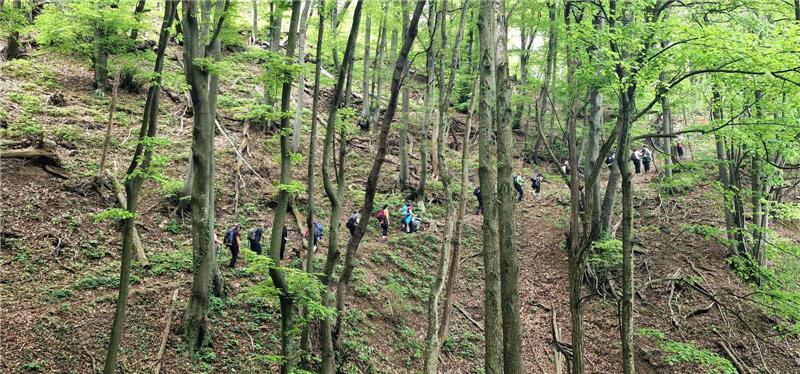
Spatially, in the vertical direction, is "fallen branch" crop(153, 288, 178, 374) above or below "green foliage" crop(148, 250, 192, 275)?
below

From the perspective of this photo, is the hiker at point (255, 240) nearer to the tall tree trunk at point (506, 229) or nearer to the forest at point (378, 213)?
the forest at point (378, 213)

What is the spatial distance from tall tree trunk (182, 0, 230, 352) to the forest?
0.04 m

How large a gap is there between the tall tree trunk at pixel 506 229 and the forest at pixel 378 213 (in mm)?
30

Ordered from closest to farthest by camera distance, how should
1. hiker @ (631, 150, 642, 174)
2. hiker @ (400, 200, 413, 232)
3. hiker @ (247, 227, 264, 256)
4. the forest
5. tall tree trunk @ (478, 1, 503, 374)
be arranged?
tall tree trunk @ (478, 1, 503, 374) < the forest < hiker @ (247, 227, 264, 256) < hiker @ (400, 200, 413, 232) < hiker @ (631, 150, 642, 174)

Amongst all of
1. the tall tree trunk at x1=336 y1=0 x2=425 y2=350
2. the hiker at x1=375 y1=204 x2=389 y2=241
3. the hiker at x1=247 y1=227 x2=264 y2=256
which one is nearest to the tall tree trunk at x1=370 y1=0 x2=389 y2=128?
the hiker at x1=375 y1=204 x2=389 y2=241

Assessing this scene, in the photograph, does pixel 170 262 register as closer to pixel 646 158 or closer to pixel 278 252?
pixel 278 252

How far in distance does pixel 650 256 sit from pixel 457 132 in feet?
42.4

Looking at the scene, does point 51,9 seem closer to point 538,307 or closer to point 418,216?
point 418,216

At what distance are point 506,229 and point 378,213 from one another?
965 cm

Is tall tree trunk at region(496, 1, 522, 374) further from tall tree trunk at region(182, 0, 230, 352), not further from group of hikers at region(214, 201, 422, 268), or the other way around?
group of hikers at region(214, 201, 422, 268)

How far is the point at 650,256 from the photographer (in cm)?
1534

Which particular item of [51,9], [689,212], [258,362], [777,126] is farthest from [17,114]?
[689,212]

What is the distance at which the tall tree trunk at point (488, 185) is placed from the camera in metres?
6.18

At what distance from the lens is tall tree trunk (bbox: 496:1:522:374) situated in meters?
6.04
